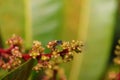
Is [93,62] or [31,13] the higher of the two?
[31,13]

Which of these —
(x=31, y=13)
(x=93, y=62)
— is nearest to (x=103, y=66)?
(x=93, y=62)

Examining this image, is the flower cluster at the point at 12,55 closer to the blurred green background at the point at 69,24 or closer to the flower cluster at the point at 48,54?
the flower cluster at the point at 48,54

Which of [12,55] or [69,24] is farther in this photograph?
[69,24]

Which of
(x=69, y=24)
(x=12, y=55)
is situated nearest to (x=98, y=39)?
→ (x=69, y=24)

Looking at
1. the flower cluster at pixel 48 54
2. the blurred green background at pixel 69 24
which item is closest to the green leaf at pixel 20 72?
the flower cluster at pixel 48 54

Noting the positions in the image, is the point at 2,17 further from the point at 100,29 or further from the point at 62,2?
the point at 100,29

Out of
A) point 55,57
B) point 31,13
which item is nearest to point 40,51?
point 55,57

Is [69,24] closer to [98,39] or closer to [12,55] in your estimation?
[98,39]

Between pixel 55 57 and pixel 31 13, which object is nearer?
pixel 55 57

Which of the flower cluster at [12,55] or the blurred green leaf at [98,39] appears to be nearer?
the flower cluster at [12,55]
